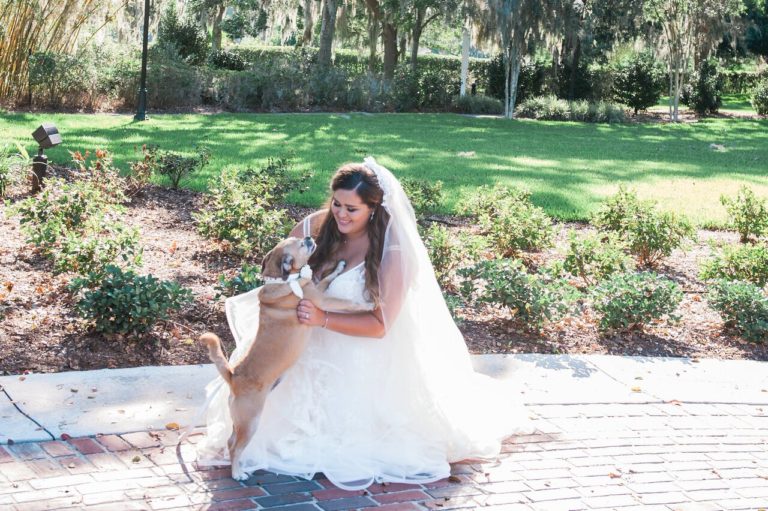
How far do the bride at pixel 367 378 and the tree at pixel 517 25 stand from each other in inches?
754

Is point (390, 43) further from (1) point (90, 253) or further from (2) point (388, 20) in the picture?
(1) point (90, 253)

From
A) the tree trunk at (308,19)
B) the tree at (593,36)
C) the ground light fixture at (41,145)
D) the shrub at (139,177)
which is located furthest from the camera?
the tree trunk at (308,19)

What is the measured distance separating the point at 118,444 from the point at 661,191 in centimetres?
982

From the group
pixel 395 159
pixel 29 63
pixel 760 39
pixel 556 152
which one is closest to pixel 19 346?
pixel 395 159

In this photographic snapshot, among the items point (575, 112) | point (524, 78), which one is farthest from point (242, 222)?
point (524, 78)

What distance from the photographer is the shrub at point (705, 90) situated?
1099 inches

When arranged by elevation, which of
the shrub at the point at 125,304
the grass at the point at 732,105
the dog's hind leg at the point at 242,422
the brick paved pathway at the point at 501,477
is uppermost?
the grass at the point at 732,105

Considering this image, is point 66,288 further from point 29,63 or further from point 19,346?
point 29,63

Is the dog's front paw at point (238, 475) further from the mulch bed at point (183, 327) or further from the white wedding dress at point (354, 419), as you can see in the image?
the mulch bed at point (183, 327)

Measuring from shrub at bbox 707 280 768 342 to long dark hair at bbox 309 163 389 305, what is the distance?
133 inches

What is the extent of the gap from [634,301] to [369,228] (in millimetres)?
2662

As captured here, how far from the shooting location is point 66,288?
5.93m

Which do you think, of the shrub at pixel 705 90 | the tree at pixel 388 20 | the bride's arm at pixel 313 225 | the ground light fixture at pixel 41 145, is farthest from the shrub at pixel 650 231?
the shrub at pixel 705 90

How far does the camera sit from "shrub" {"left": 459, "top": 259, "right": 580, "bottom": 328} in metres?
6.13
